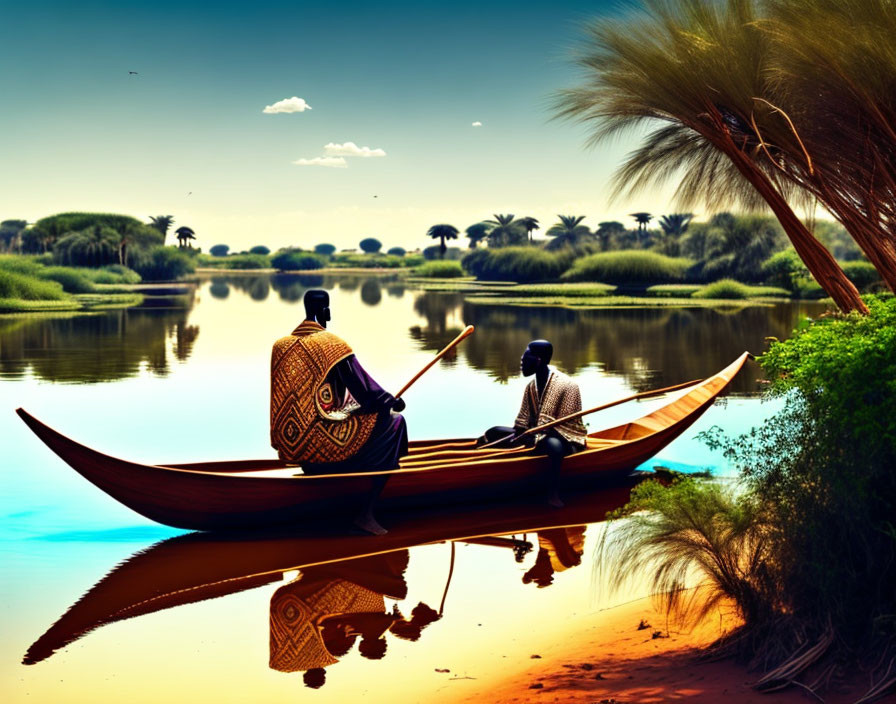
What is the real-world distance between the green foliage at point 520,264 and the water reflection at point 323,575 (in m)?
47.9

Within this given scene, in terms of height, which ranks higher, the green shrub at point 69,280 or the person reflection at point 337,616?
the green shrub at point 69,280

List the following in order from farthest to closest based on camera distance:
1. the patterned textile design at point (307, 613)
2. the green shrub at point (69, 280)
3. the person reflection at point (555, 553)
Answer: the green shrub at point (69, 280) → the person reflection at point (555, 553) → the patterned textile design at point (307, 613)

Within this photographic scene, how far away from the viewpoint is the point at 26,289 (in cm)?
3703

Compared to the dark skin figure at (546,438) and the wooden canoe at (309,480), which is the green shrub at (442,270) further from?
the dark skin figure at (546,438)

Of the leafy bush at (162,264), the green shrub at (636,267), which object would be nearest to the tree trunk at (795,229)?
the green shrub at (636,267)

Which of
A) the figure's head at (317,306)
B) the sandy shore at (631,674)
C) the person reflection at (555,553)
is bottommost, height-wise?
the person reflection at (555,553)

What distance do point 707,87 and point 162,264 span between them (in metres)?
56.1

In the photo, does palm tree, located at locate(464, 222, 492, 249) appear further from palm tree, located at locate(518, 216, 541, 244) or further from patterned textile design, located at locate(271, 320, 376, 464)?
patterned textile design, located at locate(271, 320, 376, 464)

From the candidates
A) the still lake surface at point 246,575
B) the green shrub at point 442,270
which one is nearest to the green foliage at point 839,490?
the still lake surface at point 246,575

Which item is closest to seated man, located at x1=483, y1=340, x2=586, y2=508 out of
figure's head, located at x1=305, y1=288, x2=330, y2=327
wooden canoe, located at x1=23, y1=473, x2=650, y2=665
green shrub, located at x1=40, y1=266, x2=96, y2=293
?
wooden canoe, located at x1=23, y1=473, x2=650, y2=665

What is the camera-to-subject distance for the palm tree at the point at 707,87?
8.09m

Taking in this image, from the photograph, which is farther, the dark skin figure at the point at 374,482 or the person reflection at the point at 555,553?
the dark skin figure at the point at 374,482

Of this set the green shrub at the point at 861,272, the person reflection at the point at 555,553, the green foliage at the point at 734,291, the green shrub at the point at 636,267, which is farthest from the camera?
the green shrub at the point at 636,267

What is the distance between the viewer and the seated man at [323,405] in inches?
269
